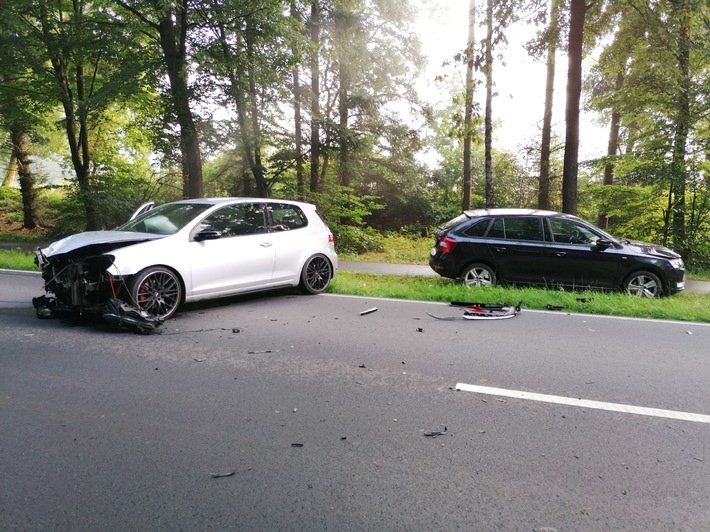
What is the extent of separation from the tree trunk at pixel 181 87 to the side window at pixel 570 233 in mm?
9617

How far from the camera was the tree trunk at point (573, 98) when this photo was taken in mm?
11375

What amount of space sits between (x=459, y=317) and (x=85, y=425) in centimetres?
494

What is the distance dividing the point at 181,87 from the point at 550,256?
36.2ft

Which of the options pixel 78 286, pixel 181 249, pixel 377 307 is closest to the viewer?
pixel 78 286

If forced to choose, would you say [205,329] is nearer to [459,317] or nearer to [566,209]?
[459,317]

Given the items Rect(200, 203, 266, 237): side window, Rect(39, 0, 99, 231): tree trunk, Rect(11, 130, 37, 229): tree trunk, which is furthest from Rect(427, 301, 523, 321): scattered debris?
Rect(11, 130, 37, 229): tree trunk

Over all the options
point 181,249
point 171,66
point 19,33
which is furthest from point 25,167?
point 181,249

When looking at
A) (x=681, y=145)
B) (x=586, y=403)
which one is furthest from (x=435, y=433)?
(x=681, y=145)

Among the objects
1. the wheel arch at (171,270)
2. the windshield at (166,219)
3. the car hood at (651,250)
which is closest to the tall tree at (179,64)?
the windshield at (166,219)

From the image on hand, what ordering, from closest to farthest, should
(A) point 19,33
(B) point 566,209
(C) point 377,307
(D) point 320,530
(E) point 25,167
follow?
(D) point 320,530 < (C) point 377,307 < (B) point 566,209 < (A) point 19,33 < (E) point 25,167

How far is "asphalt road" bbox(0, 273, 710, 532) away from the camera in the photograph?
2414 millimetres

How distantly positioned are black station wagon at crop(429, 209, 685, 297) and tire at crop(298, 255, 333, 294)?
2467 millimetres

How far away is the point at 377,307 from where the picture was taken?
741cm

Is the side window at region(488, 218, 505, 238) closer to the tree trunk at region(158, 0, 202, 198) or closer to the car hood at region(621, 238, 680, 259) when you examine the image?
the car hood at region(621, 238, 680, 259)
